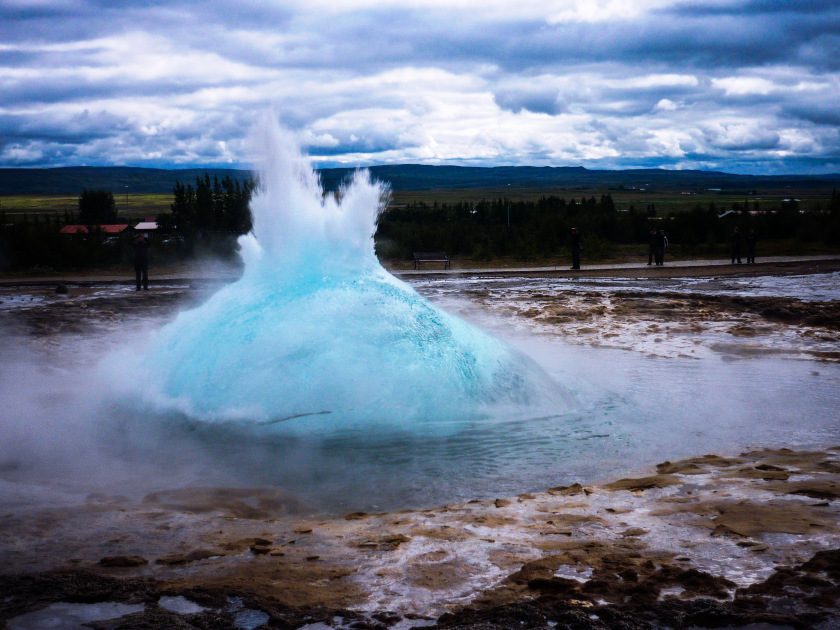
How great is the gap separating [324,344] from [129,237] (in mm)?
25893

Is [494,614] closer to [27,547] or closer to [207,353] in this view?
[27,547]

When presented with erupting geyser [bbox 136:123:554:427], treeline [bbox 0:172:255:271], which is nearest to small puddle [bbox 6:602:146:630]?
erupting geyser [bbox 136:123:554:427]

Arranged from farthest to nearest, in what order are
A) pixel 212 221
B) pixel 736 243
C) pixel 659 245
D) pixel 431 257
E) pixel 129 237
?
1. pixel 212 221
2. pixel 129 237
3. pixel 431 257
4. pixel 736 243
5. pixel 659 245

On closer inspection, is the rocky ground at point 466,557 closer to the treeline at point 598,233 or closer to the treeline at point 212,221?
the treeline at point 212,221

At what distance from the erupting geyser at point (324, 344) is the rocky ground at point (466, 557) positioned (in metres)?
1.60

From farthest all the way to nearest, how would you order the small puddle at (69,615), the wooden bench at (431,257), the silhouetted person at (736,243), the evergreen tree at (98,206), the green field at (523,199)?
1. the green field at (523,199)
2. the evergreen tree at (98,206)
3. the wooden bench at (431,257)
4. the silhouetted person at (736,243)
5. the small puddle at (69,615)

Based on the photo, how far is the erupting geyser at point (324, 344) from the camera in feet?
21.9

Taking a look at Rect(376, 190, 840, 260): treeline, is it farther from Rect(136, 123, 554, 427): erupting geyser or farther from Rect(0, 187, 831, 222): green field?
Rect(0, 187, 831, 222): green field

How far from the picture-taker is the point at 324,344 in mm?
6902

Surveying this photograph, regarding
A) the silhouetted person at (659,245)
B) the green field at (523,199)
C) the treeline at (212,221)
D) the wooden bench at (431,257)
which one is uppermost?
the green field at (523,199)

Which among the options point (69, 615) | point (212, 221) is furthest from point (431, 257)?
point (69, 615)

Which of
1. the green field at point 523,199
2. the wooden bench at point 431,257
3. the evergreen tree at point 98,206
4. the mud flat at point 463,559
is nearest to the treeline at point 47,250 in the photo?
the wooden bench at point 431,257

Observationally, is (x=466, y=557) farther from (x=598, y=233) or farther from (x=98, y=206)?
(x=98, y=206)

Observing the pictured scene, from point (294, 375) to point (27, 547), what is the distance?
2.93m
